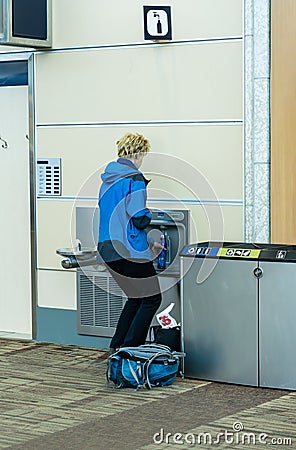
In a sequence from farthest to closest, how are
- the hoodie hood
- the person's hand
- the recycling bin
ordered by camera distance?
1. the person's hand
2. the hoodie hood
3. the recycling bin

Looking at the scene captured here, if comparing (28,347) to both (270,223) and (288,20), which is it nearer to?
(270,223)

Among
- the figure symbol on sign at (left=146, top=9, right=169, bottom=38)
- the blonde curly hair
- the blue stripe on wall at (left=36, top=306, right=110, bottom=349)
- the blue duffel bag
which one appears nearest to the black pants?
the blue duffel bag

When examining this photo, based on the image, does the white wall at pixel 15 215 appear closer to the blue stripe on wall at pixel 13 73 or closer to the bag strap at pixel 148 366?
the blue stripe on wall at pixel 13 73

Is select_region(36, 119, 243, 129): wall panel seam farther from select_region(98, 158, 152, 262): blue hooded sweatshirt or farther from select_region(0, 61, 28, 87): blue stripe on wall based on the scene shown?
select_region(98, 158, 152, 262): blue hooded sweatshirt

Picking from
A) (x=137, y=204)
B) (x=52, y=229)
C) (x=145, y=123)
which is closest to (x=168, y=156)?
(x=145, y=123)

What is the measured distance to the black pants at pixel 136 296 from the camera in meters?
6.89

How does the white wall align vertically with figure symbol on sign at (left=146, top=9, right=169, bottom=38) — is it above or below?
below

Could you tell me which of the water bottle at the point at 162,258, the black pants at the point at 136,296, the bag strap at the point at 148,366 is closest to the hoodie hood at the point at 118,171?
the black pants at the point at 136,296

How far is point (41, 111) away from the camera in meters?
8.12

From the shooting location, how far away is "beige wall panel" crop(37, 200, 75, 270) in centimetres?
805

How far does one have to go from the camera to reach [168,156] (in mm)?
7504

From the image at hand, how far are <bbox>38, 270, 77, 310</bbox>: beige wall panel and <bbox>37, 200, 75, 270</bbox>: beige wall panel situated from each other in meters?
0.07

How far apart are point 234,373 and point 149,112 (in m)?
2.14

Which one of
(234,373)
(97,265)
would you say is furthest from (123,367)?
(97,265)
